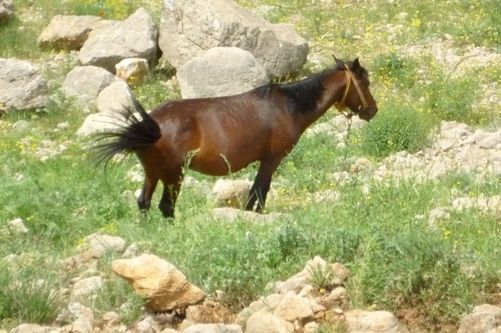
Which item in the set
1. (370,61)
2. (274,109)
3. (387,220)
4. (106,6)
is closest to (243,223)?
(387,220)

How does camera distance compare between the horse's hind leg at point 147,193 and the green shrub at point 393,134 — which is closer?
the horse's hind leg at point 147,193

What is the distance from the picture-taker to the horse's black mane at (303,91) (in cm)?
1108

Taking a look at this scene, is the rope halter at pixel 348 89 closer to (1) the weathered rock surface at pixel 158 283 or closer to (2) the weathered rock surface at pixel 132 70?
(1) the weathered rock surface at pixel 158 283

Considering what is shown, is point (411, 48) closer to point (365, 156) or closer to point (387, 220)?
point (365, 156)

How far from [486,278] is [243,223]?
6.76ft

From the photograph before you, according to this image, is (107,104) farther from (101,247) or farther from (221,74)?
(101,247)

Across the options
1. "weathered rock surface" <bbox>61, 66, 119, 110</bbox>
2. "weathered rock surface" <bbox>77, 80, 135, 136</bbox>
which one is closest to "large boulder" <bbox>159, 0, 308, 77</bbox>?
"weathered rock surface" <bbox>61, 66, 119, 110</bbox>

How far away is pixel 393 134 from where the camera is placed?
44.9ft

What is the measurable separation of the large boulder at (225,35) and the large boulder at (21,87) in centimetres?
241

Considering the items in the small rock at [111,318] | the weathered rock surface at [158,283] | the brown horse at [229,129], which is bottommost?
the brown horse at [229,129]

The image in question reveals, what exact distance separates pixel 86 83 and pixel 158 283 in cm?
1020

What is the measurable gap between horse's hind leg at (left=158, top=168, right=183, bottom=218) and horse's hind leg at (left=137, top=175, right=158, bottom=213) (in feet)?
0.33

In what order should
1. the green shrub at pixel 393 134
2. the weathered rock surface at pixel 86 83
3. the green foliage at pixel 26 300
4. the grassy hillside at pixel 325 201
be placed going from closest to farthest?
the green foliage at pixel 26 300, the grassy hillside at pixel 325 201, the green shrub at pixel 393 134, the weathered rock surface at pixel 86 83

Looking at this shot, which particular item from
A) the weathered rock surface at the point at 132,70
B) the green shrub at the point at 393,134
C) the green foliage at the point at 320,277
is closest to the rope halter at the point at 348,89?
the green shrub at the point at 393,134
